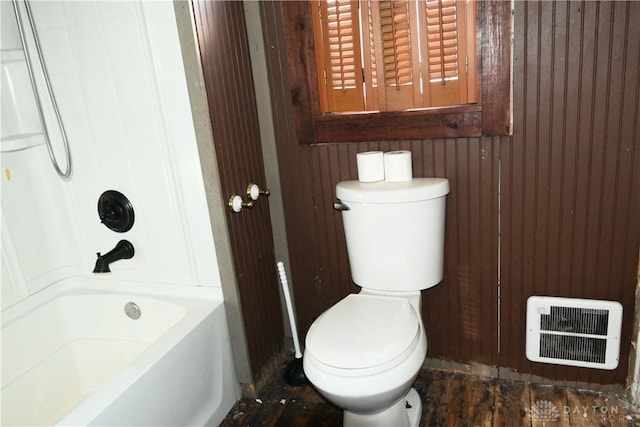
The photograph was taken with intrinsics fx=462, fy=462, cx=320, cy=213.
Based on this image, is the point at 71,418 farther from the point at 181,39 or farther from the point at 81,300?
the point at 181,39

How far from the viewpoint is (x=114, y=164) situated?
1.72 m

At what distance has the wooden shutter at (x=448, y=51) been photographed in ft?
4.96

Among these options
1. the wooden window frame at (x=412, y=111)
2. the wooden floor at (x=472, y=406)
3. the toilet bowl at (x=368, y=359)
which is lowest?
the wooden floor at (x=472, y=406)

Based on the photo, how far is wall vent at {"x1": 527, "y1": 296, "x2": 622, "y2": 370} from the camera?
Answer: 161 cm

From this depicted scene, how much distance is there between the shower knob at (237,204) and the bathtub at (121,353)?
1.04 ft

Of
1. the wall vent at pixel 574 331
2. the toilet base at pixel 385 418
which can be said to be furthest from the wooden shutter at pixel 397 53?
the toilet base at pixel 385 418

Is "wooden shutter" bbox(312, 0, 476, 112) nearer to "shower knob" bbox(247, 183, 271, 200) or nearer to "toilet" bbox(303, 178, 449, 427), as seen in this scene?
"toilet" bbox(303, 178, 449, 427)

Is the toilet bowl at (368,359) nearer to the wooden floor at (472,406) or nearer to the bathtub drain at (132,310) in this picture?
the wooden floor at (472,406)

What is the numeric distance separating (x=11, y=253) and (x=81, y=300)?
0.31 metres

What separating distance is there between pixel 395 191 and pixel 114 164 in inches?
40.9

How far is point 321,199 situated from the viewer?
6.18 feet

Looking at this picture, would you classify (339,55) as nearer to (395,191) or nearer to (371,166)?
(371,166)

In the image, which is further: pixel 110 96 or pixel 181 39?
pixel 110 96

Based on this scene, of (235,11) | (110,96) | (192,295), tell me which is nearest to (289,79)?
(235,11)
